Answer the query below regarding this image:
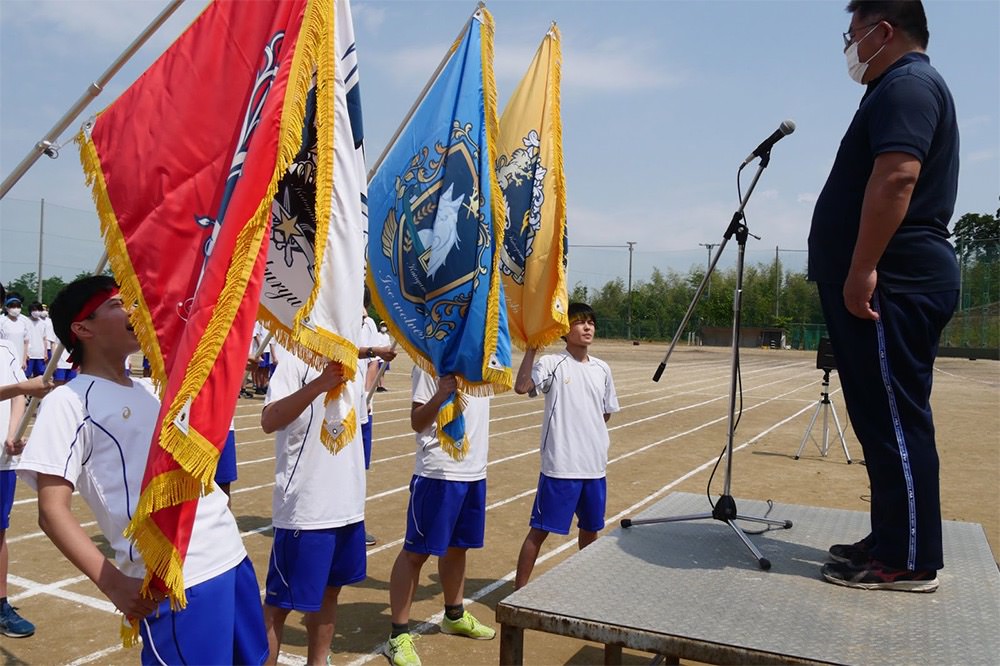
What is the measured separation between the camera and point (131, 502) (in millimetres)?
2578

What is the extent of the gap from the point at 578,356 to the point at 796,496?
4.88 m

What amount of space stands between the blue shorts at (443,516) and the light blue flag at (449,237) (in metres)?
0.54

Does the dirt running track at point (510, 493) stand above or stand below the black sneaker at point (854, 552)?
below

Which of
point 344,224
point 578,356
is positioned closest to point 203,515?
point 344,224

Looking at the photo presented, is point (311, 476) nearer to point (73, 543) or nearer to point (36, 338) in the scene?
point (73, 543)

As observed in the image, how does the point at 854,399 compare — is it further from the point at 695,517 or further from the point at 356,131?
the point at 356,131

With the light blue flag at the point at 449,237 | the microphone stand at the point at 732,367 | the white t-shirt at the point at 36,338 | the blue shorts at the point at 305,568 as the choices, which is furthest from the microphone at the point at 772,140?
the white t-shirt at the point at 36,338

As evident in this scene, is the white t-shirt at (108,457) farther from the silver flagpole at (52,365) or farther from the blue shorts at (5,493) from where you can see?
the blue shorts at (5,493)

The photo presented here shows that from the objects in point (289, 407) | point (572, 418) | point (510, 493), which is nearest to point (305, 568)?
point (289, 407)

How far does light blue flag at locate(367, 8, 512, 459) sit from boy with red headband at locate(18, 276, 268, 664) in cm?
180

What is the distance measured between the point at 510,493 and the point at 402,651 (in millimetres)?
4802

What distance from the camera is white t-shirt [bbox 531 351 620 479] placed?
216 inches

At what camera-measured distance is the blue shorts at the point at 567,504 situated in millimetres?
5406

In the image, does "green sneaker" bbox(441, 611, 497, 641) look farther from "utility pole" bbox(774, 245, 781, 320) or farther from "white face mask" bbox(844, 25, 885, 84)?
"utility pole" bbox(774, 245, 781, 320)
